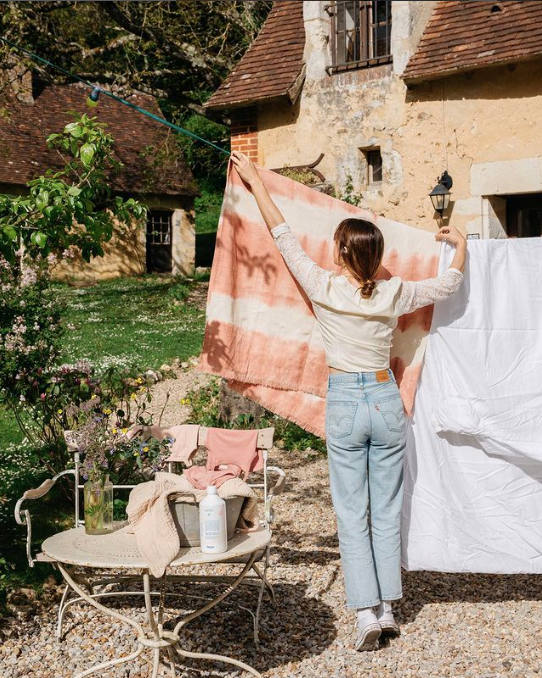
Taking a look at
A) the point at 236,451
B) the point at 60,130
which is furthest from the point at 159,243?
the point at 236,451

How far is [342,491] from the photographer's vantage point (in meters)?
3.97

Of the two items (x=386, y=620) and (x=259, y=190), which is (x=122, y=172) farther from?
(x=386, y=620)

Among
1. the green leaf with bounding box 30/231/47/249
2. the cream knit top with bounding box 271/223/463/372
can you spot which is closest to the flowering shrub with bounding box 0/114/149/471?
the green leaf with bounding box 30/231/47/249

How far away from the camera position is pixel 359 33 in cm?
1070

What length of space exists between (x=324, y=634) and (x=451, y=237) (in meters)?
2.23

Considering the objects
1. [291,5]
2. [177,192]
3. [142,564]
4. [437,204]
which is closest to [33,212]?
[142,564]

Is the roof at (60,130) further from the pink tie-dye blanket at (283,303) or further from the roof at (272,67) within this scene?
the pink tie-dye blanket at (283,303)

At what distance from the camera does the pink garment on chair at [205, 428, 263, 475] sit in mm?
4688

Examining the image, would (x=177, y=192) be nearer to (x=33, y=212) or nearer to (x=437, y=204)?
(x=437, y=204)

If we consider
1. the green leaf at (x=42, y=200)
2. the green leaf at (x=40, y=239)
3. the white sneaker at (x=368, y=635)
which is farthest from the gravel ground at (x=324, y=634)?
the green leaf at (x=42, y=200)

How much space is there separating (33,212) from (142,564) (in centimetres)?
214

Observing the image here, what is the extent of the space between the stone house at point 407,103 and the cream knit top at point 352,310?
240 inches

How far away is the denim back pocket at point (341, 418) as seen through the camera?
3.86 meters

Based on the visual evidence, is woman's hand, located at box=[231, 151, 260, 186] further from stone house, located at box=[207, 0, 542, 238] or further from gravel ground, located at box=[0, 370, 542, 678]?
stone house, located at box=[207, 0, 542, 238]
